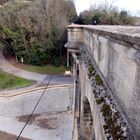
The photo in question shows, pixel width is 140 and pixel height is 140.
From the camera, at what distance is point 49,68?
26344mm

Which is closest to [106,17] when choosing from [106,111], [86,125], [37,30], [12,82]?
[37,30]

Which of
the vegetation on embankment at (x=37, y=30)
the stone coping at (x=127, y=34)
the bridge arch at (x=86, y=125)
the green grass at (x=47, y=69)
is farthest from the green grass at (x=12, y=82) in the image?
the stone coping at (x=127, y=34)

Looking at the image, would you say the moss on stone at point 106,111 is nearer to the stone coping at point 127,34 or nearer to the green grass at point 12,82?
the stone coping at point 127,34

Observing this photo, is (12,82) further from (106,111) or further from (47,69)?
(106,111)

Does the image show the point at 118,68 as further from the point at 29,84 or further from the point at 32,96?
the point at 29,84

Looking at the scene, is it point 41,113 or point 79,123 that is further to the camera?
point 41,113

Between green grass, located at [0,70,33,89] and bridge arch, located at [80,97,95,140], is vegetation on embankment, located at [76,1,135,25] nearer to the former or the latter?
green grass, located at [0,70,33,89]

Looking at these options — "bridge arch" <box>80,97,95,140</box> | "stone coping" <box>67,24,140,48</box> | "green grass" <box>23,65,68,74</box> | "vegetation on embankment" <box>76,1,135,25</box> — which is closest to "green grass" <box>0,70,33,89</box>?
"green grass" <box>23,65,68,74</box>

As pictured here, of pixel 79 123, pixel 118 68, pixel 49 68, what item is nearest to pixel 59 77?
pixel 49 68

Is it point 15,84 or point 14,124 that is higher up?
point 15,84

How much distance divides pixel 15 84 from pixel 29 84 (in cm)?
171

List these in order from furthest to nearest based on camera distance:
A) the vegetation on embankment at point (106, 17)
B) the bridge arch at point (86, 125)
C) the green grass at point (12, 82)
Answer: the vegetation on embankment at point (106, 17) < the green grass at point (12, 82) < the bridge arch at point (86, 125)

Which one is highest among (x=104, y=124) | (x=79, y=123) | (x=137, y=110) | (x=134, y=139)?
(x=137, y=110)

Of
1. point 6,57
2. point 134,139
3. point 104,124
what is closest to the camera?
point 134,139
